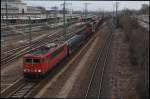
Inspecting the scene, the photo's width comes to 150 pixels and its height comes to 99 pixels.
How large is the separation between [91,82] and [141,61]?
922 cm

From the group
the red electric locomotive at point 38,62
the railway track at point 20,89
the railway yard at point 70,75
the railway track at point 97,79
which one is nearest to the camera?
the railway track at point 20,89

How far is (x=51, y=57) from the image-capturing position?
2675 centimetres

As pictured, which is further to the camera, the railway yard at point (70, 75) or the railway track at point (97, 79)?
the railway yard at point (70, 75)

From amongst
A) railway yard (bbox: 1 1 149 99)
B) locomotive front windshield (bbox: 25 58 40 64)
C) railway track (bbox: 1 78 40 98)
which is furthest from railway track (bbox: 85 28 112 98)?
locomotive front windshield (bbox: 25 58 40 64)

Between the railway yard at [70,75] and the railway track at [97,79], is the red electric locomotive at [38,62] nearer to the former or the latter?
the railway yard at [70,75]

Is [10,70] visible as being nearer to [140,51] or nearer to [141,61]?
[141,61]

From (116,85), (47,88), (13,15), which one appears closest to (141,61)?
(116,85)

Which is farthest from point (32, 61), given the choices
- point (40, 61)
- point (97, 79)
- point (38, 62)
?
point (97, 79)

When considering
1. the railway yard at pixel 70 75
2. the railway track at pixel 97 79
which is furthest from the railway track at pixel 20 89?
the railway track at pixel 97 79

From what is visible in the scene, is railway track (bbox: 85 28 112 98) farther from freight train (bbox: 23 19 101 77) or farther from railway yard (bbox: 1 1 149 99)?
freight train (bbox: 23 19 101 77)

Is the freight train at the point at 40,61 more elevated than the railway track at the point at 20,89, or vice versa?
the freight train at the point at 40,61

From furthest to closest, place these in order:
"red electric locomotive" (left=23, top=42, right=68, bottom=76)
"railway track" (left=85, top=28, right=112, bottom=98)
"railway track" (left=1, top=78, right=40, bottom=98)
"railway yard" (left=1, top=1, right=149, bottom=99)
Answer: "red electric locomotive" (left=23, top=42, right=68, bottom=76)
"railway yard" (left=1, top=1, right=149, bottom=99)
"railway track" (left=85, top=28, right=112, bottom=98)
"railway track" (left=1, top=78, right=40, bottom=98)

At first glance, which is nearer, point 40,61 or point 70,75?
point 40,61

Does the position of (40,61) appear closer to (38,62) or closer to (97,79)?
(38,62)
